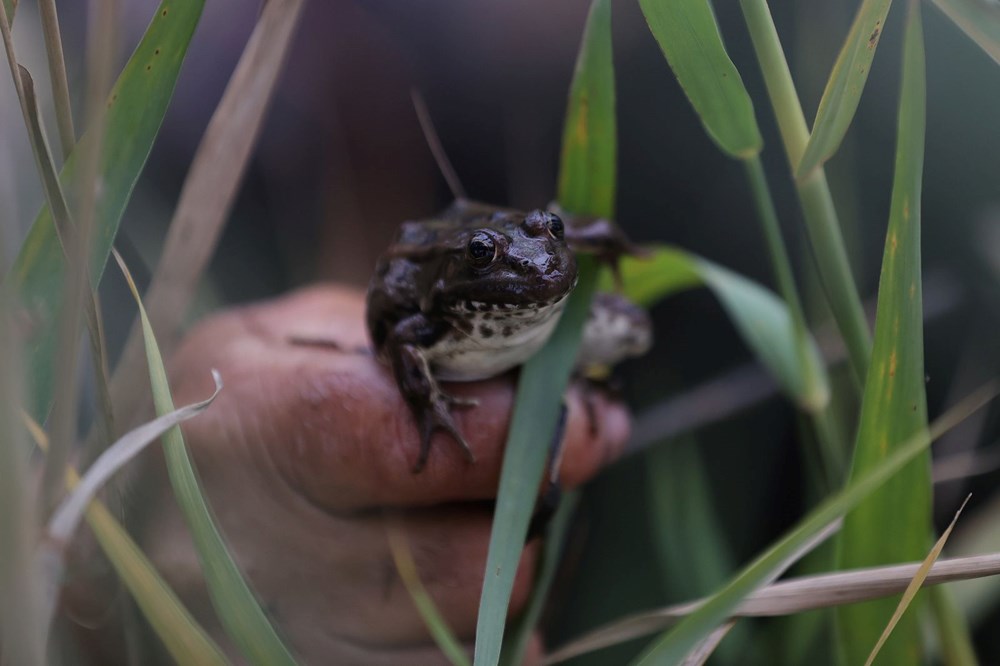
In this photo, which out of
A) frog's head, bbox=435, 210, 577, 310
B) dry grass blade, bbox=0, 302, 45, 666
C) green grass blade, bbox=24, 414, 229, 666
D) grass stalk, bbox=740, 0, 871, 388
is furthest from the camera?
frog's head, bbox=435, 210, 577, 310

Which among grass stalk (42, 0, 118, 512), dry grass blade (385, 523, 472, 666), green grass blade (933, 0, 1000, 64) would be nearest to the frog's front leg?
dry grass blade (385, 523, 472, 666)

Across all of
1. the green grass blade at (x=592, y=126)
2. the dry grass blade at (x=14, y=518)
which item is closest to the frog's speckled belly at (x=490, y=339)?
the green grass blade at (x=592, y=126)

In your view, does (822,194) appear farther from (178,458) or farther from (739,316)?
(178,458)

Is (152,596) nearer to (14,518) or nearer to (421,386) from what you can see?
(14,518)

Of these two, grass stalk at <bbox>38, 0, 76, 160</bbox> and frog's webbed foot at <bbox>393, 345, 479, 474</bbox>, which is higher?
grass stalk at <bbox>38, 0, 76, 160</bbox>

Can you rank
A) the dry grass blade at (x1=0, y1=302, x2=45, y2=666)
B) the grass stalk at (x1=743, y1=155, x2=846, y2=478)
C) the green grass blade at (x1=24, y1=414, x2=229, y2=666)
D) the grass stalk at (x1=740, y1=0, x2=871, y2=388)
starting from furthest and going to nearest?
the grass stalk at (x1=743, y1=155, x2=846, y2=478), the grass stalk at (x1=740, y1=0, x2=871, y2=388), the green grass blade at (x1=24, y1=414, x2=229, y2=666), the dry grass blade at (x1=0, y1=302, x2=45, y2=666)

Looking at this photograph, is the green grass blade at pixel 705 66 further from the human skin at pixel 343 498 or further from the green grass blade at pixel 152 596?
the green grass blade at pixel 152 596

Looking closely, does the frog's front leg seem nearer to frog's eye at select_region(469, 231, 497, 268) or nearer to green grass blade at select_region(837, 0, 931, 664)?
frog's eye at select_region(469, 231, 497, 268)

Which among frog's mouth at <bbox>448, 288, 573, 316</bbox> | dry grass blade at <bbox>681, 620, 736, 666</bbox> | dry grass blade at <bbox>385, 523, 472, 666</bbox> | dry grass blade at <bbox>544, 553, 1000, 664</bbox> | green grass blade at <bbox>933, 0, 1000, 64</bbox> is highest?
green grass blade at <bbox>933, 0, 1000, 64</bbox>
